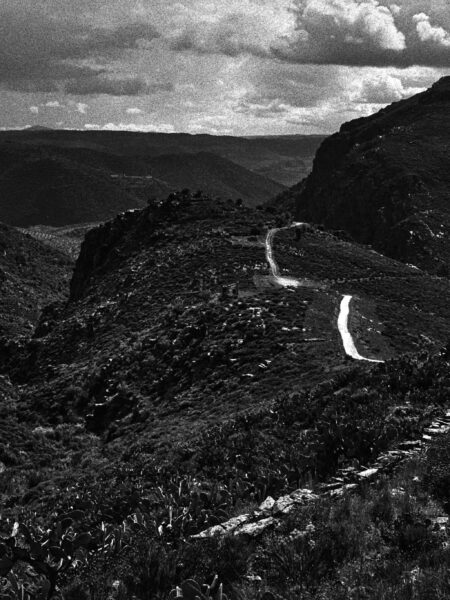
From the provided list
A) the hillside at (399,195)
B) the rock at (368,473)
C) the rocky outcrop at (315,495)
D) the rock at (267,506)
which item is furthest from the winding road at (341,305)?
the hillside at (399,195)

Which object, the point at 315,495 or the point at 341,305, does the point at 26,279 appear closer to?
the point at 341,305

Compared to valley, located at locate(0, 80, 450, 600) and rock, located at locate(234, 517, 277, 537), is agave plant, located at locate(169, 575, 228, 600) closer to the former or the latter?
valley, located at locate(0, 80, 450, 600)

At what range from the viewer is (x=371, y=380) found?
67.6ft

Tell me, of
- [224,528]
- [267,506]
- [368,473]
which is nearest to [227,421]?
[368,473]

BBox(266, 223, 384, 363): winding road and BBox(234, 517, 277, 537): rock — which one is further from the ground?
BBox(234, 517, 277, 537): rock

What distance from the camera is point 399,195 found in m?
137

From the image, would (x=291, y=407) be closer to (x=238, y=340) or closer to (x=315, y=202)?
(x=238, y=340)

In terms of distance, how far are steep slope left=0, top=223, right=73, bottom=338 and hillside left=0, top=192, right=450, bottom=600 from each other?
25342mm

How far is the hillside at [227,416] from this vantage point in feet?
23.6

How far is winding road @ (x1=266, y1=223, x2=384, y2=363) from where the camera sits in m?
33.0

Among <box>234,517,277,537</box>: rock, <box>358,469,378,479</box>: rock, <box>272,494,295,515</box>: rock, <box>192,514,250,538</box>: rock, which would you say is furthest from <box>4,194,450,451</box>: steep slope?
<box>234,517,277,537</box>: rock

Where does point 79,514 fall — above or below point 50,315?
above

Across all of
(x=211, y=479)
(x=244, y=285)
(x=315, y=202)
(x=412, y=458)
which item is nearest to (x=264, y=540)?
(x=412, y=458)

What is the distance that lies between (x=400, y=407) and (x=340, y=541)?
29.9ft
